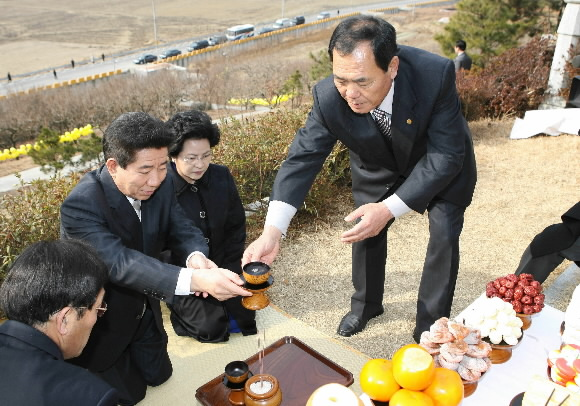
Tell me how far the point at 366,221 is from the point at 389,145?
1.69ft

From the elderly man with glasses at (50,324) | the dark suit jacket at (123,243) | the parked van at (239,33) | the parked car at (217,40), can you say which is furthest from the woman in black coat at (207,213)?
the parked van at (239,33)

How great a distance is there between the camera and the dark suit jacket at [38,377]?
1520 millimetres

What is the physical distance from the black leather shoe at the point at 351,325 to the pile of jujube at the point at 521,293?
4.05ft

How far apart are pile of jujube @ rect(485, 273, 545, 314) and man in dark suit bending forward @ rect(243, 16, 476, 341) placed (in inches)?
20.4

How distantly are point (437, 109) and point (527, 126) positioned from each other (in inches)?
230

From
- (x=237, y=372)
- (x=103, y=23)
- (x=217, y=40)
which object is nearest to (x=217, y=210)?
(x=237, y=372)

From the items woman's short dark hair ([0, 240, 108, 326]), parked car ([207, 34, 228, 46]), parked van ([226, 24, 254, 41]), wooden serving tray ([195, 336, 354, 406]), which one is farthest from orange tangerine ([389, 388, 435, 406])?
parked van ([226, 24, 254, 41])

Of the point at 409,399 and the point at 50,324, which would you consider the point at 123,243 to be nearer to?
the point at 50,324

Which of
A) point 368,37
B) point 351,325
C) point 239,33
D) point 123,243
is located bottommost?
point 239,33

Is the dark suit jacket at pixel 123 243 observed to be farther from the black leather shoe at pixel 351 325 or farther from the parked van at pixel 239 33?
the parked van at pixel 239 33

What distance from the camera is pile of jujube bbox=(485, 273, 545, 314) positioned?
2451mm

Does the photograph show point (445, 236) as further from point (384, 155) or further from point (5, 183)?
point (5, 183)

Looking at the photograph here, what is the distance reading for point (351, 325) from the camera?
3580mm

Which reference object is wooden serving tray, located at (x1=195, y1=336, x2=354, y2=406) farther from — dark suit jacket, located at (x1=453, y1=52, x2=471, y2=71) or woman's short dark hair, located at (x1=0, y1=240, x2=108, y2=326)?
dark suit jacket, located at (x1=453, y1=52, x2=471, y2=71)
